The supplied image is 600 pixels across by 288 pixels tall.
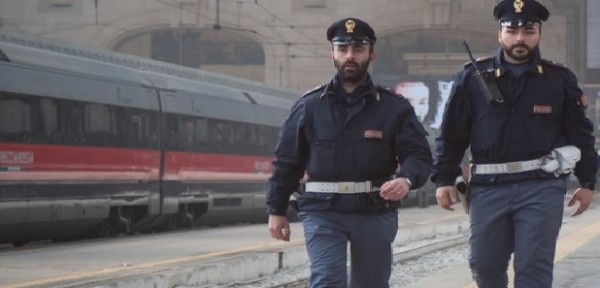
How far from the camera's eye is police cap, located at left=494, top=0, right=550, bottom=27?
5.16m

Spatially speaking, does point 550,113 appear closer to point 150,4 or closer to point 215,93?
point 215,93

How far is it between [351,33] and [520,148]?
100 cm

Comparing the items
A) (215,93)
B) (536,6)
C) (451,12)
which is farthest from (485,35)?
(536,6)

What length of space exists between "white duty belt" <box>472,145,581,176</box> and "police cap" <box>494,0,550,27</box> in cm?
64

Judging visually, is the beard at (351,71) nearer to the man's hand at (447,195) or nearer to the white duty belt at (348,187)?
the white duty belt at (348,187)

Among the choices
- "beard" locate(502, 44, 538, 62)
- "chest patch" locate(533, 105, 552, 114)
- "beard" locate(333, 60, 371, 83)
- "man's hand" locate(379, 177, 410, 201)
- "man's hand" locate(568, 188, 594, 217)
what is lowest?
"man's hand" locate(568, 188, 594, 217)

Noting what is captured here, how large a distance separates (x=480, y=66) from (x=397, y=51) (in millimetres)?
51685

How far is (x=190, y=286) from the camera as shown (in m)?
9.41

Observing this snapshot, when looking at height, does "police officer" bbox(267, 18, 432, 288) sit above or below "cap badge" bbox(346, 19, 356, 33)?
below

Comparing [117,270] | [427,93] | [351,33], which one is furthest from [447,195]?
[427,93]

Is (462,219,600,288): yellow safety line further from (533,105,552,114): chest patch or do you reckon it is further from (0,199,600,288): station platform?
(533,105,552,114): chest patch

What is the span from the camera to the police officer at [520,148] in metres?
5.06

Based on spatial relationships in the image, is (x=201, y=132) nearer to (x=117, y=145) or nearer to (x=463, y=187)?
(x=117, y=145)

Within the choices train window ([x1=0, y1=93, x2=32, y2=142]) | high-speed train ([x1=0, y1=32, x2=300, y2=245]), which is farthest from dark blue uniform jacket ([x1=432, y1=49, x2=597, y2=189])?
A: train window ([x1=0, y1=93, x2=32, y2=142])
